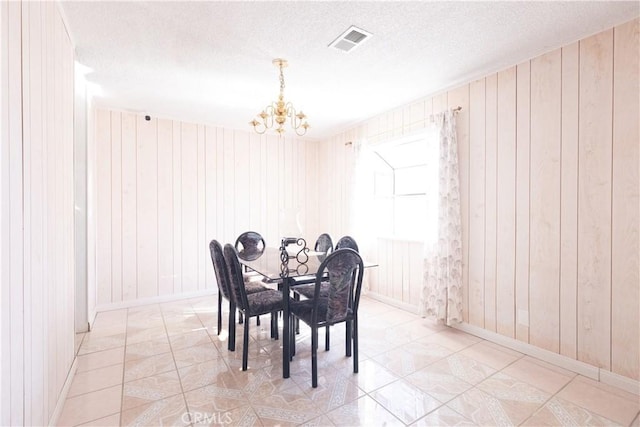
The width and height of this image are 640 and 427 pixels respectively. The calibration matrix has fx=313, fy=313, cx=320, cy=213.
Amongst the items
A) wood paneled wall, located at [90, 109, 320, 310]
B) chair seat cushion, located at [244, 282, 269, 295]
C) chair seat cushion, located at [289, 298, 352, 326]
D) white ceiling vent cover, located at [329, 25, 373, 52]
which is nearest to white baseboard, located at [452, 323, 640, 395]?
chair seat cushion, located at [289, 298, 352, 326]

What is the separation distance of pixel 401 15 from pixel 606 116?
163 cm

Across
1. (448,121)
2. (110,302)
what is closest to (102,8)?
(448,121)

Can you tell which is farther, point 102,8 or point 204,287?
point 204,287

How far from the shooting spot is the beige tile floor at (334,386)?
6.20 ft

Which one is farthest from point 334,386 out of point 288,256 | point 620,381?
point 620,381

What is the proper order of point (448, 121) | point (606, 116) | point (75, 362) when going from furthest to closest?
point (448, 121) → point (75, 362) → point (606, 116)

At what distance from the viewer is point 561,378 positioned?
2.31 metres

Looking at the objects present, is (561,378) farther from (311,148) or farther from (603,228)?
→ (311,148)

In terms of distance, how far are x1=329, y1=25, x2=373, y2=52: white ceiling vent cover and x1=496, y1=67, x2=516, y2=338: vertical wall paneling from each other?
143 centimetres

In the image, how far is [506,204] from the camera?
2.84 m

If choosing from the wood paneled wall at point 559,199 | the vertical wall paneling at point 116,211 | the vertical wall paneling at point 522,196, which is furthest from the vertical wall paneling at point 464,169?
the vertical wall paneling at point 116,211

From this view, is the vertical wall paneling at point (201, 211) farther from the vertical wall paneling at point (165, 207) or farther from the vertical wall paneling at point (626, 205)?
the vertical wall paneling at point (626, 205)

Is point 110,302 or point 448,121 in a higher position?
point 448,121

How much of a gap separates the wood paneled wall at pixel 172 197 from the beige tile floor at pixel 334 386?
1.24 meters
